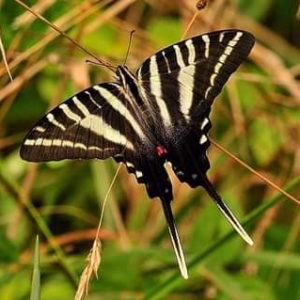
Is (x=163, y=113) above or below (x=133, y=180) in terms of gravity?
above

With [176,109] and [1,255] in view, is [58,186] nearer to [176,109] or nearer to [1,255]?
→ [1,255]

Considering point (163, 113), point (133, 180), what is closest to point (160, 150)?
point (163, 113)

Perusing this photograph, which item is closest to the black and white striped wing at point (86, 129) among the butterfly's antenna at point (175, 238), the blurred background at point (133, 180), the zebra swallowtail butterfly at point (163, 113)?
the zebra swallowtail butterfly at point (163, 113)

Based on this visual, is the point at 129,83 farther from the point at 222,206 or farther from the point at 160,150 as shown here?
the point at 222,206

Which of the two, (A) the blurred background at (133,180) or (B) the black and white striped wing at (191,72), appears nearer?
(B) the black and white striped wing at (191,72)

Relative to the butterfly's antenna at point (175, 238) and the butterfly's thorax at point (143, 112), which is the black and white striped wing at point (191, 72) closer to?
the butterfly's thorax at point (143, 112)

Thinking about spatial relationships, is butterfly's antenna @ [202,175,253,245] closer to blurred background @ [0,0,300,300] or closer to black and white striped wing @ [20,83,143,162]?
black and white striped wing @ [20,83,143,162]

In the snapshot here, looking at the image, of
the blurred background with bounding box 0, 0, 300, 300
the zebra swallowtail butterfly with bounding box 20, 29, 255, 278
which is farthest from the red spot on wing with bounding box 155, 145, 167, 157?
the blurred background with bounding box 0, 0, 300, 300
